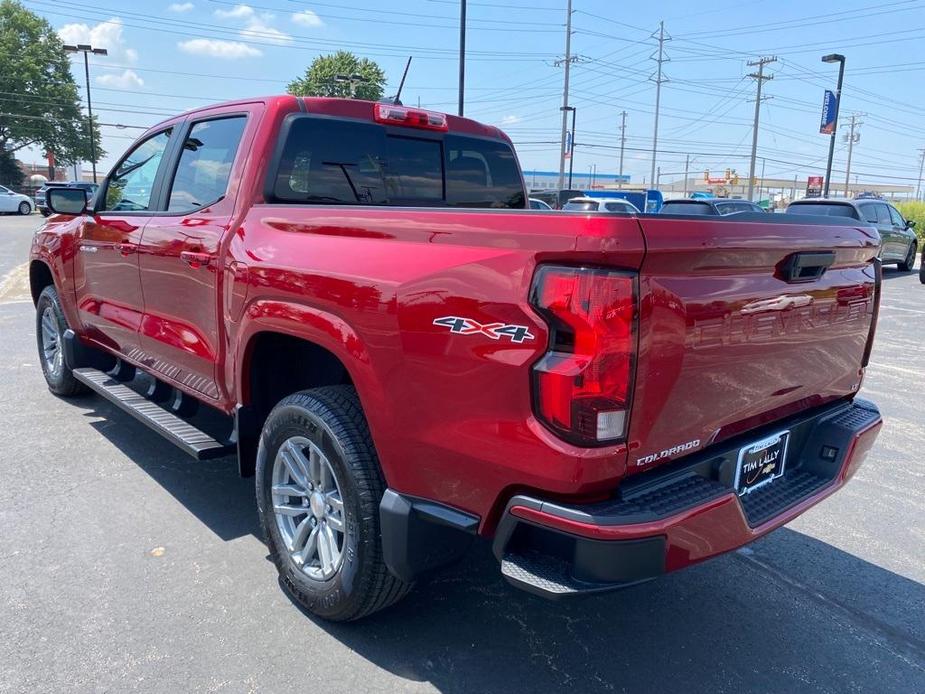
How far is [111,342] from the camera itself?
15.4 ft

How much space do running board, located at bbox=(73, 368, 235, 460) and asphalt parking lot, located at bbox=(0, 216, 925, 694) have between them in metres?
0.49

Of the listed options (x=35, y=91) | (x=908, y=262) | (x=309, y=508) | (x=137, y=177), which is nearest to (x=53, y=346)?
(x=137, y=177)

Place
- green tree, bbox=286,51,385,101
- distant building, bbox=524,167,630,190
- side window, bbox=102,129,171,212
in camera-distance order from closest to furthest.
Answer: side window, bbox=102,129,171,212 < green tree, bbox=286,51,385,101 < distant building, bbox=524,167,630,190

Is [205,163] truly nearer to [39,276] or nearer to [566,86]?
[39,276]

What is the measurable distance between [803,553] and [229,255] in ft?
10.5

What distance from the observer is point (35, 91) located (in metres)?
57.5

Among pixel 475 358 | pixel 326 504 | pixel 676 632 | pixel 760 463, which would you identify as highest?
pixel 475 358

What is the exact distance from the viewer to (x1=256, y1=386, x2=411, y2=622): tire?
2.54 metres

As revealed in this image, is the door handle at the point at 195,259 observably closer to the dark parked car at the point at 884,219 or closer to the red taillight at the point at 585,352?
the red taillight at the point at 585,352

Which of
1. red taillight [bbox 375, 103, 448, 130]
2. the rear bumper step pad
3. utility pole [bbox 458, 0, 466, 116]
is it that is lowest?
the rear bumper step pad

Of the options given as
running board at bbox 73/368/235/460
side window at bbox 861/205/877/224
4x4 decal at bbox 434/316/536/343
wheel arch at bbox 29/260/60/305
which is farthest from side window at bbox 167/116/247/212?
side window at bbox 861/205/877/224

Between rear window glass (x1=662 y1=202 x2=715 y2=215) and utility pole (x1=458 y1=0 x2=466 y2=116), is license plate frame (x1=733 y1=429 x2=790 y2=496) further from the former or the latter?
utility pole (x1=458 y1=0 x2=466 y2=116)

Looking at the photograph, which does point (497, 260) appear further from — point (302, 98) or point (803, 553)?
point (803, 553)

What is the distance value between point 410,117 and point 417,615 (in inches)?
98.6
